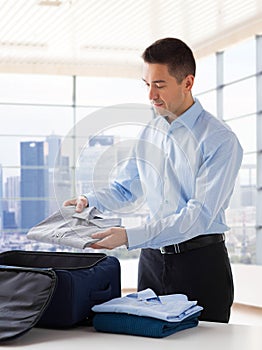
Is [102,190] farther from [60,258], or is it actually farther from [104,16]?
[104,16]

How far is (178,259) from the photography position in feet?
8.98

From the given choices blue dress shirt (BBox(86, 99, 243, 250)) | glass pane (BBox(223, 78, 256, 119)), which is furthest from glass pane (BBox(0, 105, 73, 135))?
blue dress shirt (BBox(86, 99, 243, 250))

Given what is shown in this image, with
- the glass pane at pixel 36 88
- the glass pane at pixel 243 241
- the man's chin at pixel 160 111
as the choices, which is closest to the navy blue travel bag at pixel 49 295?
the man's chin at pixel 160 111

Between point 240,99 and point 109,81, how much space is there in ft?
8.27

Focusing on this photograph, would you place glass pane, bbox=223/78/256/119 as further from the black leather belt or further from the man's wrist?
the man's wrist

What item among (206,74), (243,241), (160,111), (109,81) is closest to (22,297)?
(160,111)

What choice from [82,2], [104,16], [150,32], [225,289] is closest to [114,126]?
[225,289]

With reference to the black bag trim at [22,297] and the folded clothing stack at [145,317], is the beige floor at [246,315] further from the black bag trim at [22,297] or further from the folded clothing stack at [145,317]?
the black bag trim at [22,297]

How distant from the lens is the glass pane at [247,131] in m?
10.9

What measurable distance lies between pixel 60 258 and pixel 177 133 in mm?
641

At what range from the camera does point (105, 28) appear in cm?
931

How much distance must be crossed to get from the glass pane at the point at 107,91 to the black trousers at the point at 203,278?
968cm

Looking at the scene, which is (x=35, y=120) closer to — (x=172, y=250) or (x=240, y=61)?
(x=240, y=61)

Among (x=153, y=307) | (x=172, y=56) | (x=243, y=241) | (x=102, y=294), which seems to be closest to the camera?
(x=153, y=307)
